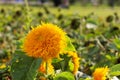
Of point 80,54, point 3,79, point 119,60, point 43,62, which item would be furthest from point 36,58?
point 80,54

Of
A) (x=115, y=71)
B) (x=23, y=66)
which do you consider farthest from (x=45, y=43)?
(x=115, y=71)

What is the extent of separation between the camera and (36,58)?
172cm

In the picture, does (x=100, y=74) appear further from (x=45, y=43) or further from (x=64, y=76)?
(x=45, y=43)

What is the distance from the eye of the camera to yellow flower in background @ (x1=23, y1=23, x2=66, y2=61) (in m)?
1.65

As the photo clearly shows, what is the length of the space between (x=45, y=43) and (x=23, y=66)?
0.16 m

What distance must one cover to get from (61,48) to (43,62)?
13 cm

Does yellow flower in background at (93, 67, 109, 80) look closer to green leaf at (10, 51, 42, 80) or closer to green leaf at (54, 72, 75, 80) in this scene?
green leaf at (54, 72, 75, 80)

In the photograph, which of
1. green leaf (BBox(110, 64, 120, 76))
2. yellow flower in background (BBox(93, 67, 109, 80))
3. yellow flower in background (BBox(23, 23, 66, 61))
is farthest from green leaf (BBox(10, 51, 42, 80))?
green leaf (BBox(110, 64, 120, 76))

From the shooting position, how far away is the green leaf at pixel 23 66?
1.71 m

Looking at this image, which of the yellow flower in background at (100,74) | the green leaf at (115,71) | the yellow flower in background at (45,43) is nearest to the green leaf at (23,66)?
the yellow flower in background at (45,43)

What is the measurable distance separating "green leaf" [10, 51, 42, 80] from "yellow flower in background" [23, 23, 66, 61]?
0.05 m

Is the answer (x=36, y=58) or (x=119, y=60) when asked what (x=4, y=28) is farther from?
(x=36, y=58)

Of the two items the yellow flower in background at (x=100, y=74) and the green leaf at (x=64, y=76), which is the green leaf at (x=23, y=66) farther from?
the yellow flower in background at (x=100, y=74)

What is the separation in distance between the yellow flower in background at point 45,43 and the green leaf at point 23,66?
0.05 metres
